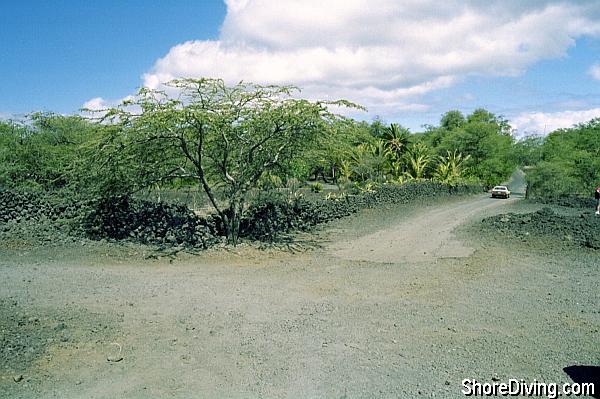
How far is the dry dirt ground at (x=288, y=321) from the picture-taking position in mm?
4914

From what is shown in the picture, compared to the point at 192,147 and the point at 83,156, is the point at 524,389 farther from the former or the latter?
the point at 83,156

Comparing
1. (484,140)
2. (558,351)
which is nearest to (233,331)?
(558,351)

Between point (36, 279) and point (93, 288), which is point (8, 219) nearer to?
point (36, 279)

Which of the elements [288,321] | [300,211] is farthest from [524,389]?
[300,211]

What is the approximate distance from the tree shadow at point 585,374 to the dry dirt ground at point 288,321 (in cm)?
15

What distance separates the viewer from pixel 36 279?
29.6 ft

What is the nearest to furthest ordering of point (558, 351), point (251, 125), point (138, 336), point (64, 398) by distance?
1. point (64, 398)
2. point (558, 351)
3. point (138, 336)
4. point (251, 125)

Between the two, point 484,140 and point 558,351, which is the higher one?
point 484,140

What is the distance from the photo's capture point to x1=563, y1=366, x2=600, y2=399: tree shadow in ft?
16.0

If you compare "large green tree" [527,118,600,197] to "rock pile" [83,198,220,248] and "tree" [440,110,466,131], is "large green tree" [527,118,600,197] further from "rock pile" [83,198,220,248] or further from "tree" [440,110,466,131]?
"tree" [440,110,466,131]

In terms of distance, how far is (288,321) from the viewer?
22.3 feet

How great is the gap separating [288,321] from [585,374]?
374 centimetres

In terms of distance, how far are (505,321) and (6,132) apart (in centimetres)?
1981

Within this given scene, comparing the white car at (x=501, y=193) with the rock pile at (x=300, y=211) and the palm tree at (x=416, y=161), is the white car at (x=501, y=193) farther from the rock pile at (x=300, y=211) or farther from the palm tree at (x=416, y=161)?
the rock pile at (x=300, y=211)
